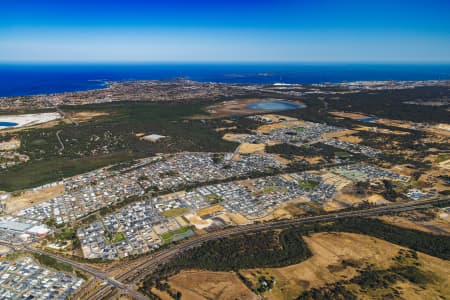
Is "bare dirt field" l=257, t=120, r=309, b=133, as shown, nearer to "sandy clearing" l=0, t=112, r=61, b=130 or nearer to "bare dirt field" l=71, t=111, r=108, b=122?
"bare dirt field" l=71, t=111, r=108, b=122

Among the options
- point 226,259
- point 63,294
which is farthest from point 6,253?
point 226,259

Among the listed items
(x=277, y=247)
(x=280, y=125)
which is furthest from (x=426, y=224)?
(x=280, y=125)

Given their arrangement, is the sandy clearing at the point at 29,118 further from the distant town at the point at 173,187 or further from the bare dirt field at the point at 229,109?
the bare dirt field at the point at 229,109

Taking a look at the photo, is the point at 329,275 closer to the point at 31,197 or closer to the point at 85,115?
the point at 31,197

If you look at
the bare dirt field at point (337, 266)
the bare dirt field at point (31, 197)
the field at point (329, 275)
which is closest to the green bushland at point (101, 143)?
the bare dirt field at point (31, 197)

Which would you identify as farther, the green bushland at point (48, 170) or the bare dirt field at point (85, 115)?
the bare dirt field at point (85, 115)

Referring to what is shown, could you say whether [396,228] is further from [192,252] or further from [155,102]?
[155,102]

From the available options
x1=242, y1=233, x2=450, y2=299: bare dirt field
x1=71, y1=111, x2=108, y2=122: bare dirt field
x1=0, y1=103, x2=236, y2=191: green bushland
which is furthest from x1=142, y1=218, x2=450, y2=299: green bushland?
x1=71, y1=111, x2=108, y2=122: bare dirt field
